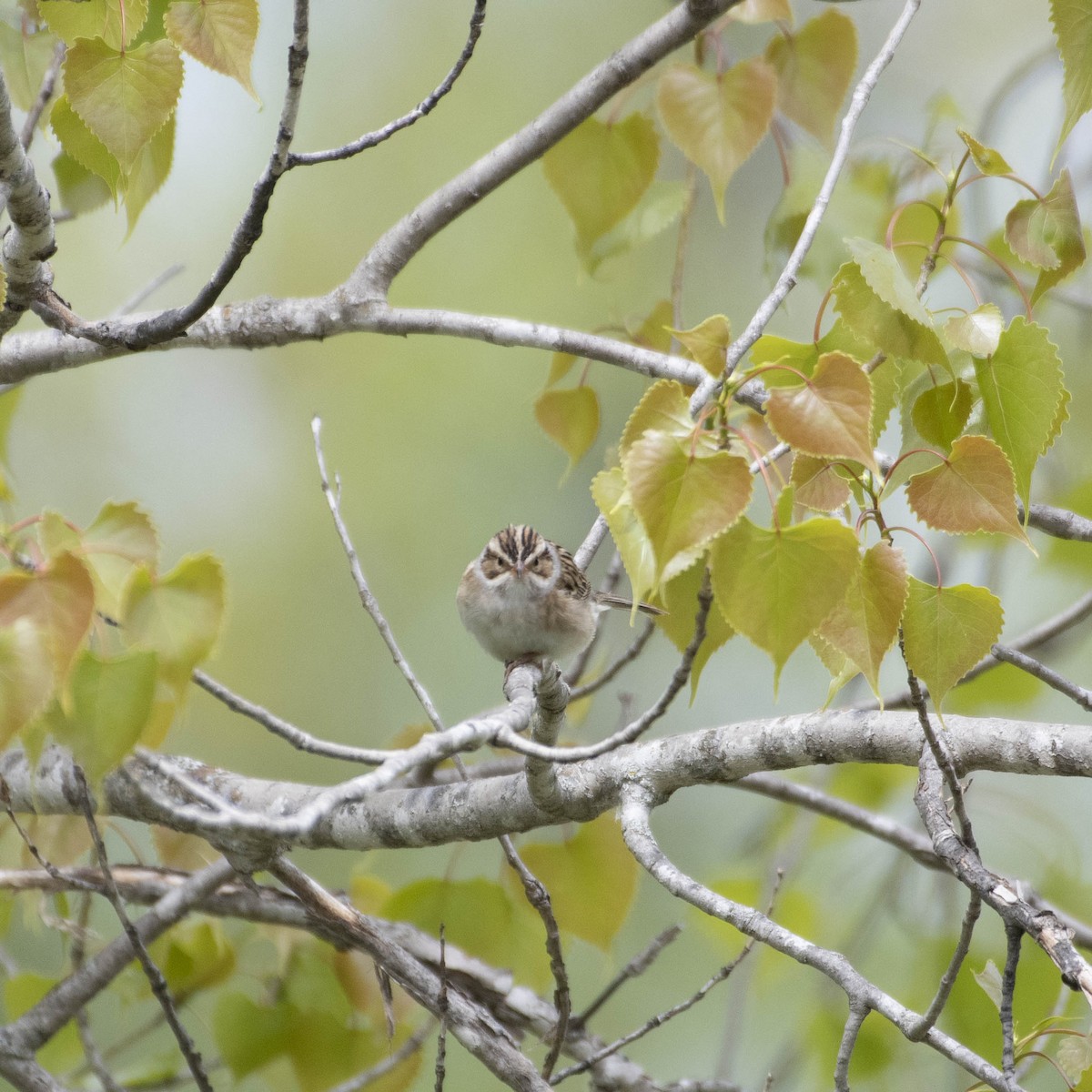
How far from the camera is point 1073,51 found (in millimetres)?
1485

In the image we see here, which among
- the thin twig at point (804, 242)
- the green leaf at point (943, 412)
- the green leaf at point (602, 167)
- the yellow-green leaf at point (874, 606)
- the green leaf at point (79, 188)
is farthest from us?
the green leaf at point (602, 167)

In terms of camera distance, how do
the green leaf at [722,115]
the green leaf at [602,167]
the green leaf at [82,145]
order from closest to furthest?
the green leaf at [82,145] < the green leaf at [722,115] < the green leaf at [602,167]

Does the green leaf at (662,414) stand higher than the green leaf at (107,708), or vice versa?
the green leaf at (662,414)

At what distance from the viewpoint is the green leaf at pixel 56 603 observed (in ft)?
4.14

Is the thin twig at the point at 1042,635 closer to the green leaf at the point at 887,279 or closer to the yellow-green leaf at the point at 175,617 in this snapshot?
the green leaf at the point at 887,279

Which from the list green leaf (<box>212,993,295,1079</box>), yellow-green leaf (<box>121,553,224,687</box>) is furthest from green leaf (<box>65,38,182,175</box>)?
green leaf (<box>212,993,295,1079</box>)

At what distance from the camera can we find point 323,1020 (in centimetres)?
260

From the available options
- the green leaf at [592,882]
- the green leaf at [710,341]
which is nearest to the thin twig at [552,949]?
the green leaf at [592,882]

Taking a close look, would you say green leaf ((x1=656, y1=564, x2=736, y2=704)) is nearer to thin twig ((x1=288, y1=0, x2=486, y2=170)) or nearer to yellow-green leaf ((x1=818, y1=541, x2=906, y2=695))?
yellow-green leaf ((x1=818, y1=541, x2=906, y2=695))

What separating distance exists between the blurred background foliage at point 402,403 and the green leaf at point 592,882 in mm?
4204

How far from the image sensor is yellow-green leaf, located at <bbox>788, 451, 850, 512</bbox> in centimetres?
143

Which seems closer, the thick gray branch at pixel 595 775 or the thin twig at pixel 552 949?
the thick gray branch at pixel 595 775

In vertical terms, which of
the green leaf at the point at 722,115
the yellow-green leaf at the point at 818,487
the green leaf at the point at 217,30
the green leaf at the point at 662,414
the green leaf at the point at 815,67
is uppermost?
the green leaf at the point at 815,67

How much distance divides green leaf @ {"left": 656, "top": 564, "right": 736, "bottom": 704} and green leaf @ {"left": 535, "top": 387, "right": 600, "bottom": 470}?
1219 millimetres
